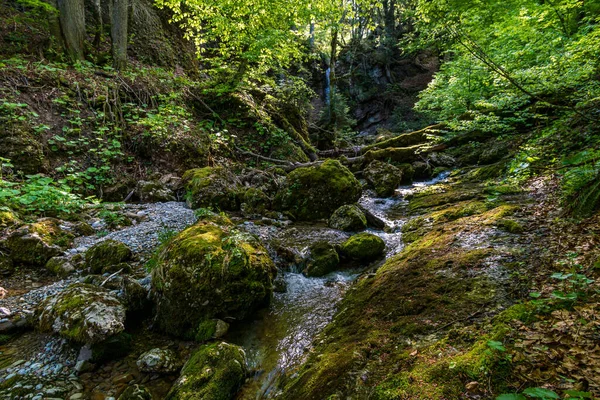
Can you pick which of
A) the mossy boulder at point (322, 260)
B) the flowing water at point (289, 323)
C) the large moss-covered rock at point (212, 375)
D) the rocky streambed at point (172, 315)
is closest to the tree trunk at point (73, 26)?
the rocky streambed at point (172, 315)

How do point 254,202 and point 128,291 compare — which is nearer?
point 128,291

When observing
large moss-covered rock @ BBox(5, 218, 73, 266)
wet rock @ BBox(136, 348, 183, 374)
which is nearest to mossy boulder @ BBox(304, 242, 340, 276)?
wet rock @ BBox(136, 348, 183, 374)

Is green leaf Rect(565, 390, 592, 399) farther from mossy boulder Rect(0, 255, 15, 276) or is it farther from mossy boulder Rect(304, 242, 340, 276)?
mossy boulder Rect(0, 255, 15, 276)

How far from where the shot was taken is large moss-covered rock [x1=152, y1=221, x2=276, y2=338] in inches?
143

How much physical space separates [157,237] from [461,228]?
5.54 metres

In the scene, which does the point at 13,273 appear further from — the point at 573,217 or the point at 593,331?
the point at 573,217

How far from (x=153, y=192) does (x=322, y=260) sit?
5.54 meters

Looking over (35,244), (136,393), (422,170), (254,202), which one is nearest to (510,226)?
(136,393)

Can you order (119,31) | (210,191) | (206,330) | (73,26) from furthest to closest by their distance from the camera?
(119,31) → (73,26) → (210,191) → (206,330)

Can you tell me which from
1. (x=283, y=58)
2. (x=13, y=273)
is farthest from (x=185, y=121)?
(x=13, y=273)

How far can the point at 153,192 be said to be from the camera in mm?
7961

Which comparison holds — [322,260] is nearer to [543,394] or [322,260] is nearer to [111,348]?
[111,348]

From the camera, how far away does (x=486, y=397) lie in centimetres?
152

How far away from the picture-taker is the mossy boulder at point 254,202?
309 inches
